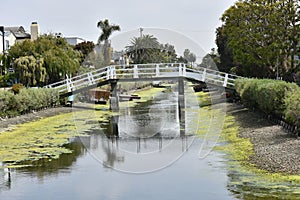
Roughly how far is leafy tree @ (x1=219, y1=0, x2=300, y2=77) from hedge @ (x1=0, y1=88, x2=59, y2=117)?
1302 centimetres

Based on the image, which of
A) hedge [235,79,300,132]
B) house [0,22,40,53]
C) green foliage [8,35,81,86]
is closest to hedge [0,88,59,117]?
green foliage [8,35,81,86]

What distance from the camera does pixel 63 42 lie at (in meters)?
47.5

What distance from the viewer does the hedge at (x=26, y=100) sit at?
86.8 feet

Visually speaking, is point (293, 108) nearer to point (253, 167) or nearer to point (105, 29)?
point (253, 167)

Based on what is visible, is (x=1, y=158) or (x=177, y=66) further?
(x=177, y=66)

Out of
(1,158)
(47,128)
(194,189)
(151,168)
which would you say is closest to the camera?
(194,189)

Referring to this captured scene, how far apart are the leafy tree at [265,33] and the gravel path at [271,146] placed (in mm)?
12276

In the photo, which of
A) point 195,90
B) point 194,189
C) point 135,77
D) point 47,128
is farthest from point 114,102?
point 194,189

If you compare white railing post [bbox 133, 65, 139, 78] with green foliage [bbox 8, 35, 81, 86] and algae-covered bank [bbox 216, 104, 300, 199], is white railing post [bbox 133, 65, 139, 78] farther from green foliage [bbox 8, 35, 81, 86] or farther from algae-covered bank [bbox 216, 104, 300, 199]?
algae-covered bank [bbox 216, 104, 300, 199]

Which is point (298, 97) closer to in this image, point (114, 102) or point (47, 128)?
point (47, 128)

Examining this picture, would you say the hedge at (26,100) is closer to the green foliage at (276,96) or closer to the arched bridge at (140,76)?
the arched bridge at (140,76)

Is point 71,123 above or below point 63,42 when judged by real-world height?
below

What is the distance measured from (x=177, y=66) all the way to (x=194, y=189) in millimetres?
25534

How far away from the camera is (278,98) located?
20156 millimetres
